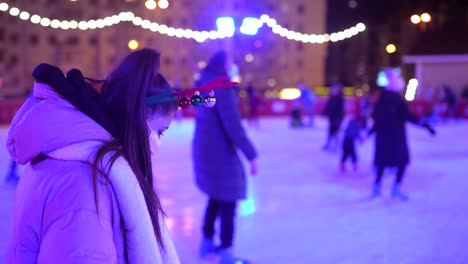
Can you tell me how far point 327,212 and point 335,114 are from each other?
211 inches

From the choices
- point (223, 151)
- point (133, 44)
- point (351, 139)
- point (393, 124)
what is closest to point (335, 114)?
point (351, 139)

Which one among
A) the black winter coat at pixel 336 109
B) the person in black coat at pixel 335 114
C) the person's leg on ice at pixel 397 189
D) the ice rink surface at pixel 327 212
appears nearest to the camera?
the ice rink surface at pixel 327 212

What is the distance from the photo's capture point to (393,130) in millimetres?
5527

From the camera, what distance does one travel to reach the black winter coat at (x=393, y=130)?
5.50 meters

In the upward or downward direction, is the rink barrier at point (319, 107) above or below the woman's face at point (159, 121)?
below

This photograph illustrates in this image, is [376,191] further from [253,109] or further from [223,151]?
[253,109]

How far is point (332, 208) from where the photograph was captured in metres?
5.29

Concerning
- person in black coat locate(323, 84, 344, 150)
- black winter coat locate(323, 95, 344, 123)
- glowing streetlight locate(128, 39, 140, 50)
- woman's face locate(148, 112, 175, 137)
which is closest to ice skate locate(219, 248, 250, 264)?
woman's face locate(148, 112, 175, 137)

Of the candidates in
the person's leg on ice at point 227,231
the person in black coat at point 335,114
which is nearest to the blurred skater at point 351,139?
the person in black coat at point 335,114

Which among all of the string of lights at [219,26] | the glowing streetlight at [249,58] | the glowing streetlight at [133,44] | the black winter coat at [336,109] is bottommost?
the black winter coat at [336,109]

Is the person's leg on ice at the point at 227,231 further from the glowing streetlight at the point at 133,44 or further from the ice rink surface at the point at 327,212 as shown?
the glowing streetlight at the point at 133,44

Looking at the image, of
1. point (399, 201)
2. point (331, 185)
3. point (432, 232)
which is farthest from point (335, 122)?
point (432, 232)

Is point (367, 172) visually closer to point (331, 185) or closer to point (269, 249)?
point (331, 185)

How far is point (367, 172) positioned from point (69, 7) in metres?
23.9
